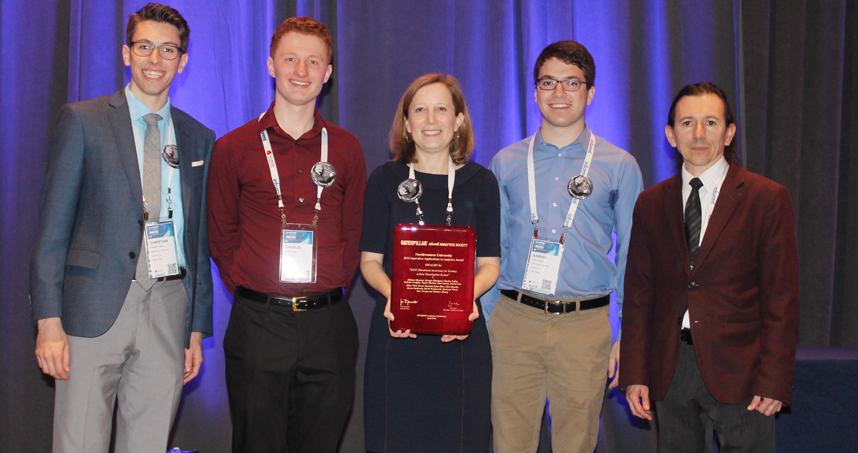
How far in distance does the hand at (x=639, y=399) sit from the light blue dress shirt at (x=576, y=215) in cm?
43

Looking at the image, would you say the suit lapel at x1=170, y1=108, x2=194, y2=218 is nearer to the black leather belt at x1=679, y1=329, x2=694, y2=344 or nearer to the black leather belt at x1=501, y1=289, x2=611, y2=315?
the black leather belt at x1=501, y1=289, x2=611, y2=315

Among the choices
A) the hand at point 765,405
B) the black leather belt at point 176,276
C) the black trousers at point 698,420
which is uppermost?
the black leather belt at point 176,276

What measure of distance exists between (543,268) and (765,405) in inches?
38.7

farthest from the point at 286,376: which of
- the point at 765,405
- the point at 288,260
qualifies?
the point at 765,405

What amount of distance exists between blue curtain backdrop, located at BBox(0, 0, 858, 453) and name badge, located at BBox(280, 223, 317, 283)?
1.38 meters

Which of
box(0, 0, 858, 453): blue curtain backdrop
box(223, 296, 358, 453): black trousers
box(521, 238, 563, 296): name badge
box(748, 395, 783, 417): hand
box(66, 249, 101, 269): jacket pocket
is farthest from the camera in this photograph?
box(0, 0, 858, 453): blue curtain backdrop

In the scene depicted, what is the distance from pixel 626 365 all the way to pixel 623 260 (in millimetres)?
528

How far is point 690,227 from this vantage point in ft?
7.34

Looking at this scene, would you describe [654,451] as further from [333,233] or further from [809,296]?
[333,233]

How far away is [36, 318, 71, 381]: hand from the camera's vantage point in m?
2.07

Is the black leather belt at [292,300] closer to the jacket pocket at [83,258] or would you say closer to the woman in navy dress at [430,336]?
the woman in navy dress at [430,336]

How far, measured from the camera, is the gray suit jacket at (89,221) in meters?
2.10

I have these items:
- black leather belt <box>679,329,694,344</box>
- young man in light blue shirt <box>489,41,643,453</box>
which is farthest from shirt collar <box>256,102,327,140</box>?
black leather belt <box>679,329,694,344</box>

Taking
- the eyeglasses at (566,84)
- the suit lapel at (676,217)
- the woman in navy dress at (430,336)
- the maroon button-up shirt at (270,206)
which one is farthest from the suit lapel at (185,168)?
the suit lapel at (676,217)
